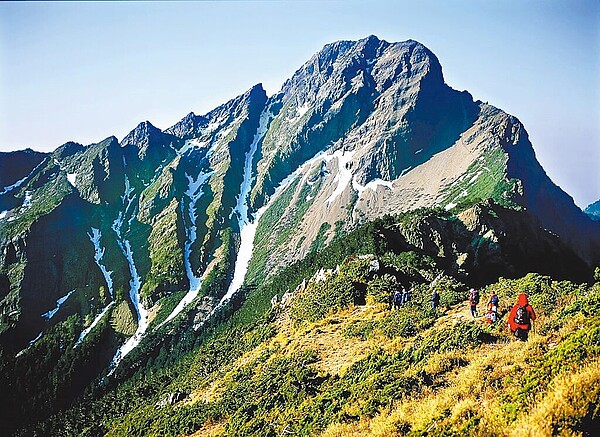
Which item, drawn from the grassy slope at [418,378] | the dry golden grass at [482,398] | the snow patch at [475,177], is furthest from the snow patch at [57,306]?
the dry golden grass at [482,398]

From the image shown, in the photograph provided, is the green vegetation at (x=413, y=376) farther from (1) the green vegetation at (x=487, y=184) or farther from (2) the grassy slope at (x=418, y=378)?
(1) the green vegetation at (x=487, y=184)

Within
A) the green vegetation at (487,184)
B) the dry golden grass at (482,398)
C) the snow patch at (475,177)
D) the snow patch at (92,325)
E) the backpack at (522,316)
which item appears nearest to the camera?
the dry golden grass at (482,398)

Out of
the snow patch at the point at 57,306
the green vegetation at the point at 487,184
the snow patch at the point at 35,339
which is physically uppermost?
the green vegetation at the point at 487,184

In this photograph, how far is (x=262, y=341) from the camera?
49312 millimetres

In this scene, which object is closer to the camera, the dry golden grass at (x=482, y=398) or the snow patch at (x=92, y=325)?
the dry golden grass at (x=482, y=398)

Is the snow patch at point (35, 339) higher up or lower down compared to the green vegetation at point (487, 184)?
lower down

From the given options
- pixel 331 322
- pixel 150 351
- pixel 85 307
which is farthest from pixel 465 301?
pixel 85 307

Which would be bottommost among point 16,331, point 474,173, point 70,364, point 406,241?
point 70,364

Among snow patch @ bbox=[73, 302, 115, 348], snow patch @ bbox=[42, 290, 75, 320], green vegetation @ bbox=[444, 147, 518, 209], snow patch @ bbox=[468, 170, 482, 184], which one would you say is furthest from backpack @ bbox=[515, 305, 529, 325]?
snow patch @ bbox=[42, 290, 75, 320]

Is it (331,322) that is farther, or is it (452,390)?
(331,322)

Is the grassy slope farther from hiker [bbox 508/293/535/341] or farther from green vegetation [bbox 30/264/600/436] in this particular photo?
hiker [bbox 508/293/535/341]

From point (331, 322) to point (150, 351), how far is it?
435ft

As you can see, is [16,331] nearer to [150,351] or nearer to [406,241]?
[150,351]

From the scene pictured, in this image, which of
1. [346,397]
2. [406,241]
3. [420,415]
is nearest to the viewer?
[420,415]
